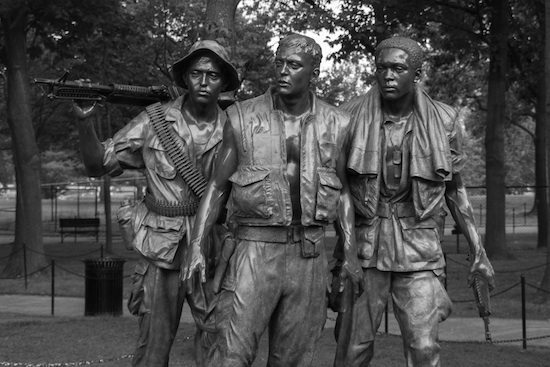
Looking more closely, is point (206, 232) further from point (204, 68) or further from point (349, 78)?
point (349, 78)

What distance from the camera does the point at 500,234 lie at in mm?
20234

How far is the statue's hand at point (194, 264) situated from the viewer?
5.19 meters

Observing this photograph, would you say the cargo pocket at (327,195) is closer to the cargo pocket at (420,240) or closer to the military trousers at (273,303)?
the military trousers at (273,303)

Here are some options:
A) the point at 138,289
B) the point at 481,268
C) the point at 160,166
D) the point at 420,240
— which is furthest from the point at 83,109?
the point at 481,268

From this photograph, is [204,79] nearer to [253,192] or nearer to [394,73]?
[253,192]

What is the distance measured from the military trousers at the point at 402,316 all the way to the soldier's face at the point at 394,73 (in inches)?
45.7

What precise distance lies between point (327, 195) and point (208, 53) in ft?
4.34

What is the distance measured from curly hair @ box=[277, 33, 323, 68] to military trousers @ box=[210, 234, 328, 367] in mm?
1085

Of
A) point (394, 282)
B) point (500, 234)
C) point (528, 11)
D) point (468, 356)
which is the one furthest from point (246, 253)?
point (528, 11)

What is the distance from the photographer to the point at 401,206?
234 inches

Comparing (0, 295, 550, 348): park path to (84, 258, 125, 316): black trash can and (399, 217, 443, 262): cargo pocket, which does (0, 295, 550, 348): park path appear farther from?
(399, 217, 443, 262): cargo pocket

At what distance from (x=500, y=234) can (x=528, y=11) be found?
5.49 meters

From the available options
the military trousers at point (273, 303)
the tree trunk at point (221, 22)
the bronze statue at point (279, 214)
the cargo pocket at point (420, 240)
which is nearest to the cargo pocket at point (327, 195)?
the bronze statue at point (279, 214)

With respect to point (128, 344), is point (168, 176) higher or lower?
higher
